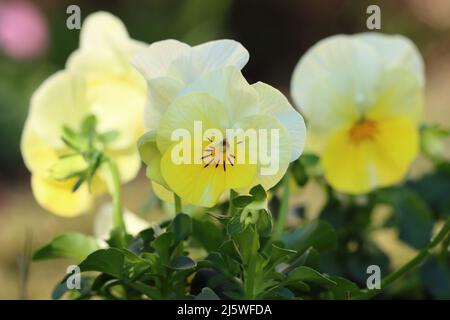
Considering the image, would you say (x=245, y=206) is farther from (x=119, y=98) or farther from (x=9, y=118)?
(x=9, y=118)

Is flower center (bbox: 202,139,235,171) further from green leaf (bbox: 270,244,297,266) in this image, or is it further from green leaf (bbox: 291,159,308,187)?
green leaf (bbox: 291,159,308,187)

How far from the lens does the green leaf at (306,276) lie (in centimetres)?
70

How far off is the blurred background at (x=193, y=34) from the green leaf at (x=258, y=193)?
166cm

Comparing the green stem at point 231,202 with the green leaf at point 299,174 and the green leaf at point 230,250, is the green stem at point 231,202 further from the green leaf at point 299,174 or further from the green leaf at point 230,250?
the green leaf at point 299,174

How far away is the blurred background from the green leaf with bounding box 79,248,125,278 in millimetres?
1598

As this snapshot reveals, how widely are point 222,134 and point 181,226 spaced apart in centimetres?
9

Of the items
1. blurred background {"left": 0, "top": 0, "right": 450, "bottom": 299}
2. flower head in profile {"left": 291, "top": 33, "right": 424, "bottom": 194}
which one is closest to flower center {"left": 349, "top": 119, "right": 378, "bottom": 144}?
flower head in profile {"left": 291, "top": 33, "right": 424, "bottom": 194}

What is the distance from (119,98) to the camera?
0.94m

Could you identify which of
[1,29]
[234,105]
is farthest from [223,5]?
[234,105]

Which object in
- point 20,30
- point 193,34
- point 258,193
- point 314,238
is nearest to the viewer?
point 258,193

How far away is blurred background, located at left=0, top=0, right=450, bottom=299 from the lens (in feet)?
9.31

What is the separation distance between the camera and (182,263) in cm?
72

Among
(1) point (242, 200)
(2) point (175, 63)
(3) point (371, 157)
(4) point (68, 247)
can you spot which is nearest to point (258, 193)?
(1) point (242, 200)

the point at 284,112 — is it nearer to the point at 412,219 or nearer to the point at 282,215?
the point at 282,215
